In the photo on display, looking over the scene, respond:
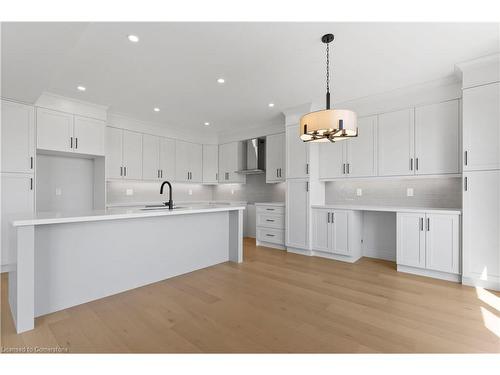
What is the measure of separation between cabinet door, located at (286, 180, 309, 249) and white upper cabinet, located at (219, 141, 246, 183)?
1891 mm

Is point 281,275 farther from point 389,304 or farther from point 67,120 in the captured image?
point 67,120

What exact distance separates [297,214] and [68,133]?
417 cm

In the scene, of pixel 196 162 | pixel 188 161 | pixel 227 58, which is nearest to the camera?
pixel 227 58

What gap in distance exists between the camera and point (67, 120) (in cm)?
405

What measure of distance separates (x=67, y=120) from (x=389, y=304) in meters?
5.21

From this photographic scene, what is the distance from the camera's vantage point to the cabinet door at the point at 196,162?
623 cm

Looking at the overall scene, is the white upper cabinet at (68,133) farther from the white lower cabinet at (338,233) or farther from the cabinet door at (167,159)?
the white lower cabinet at (338,233)

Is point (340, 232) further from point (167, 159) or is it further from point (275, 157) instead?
point (167, 159)

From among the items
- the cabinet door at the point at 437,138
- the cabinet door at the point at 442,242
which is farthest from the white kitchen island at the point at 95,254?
the cabinet door at the point at 437,138

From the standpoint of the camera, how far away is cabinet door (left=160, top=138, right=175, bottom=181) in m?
5.63

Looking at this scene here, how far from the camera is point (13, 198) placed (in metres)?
3.43

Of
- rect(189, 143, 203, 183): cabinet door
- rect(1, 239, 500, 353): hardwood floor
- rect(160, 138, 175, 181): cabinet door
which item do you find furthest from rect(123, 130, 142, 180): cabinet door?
rect(1, 239, 500, 353): hardwood floor

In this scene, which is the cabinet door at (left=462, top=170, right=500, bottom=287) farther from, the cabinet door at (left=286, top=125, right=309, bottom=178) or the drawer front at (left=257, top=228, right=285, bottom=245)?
the drawer front at (left=257, top=228, right=285, bottom=245)

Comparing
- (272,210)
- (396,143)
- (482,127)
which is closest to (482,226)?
(482,127)
